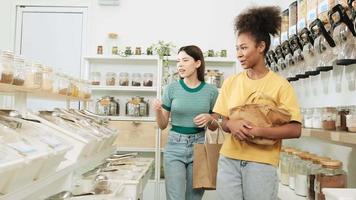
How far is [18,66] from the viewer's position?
5.76ft

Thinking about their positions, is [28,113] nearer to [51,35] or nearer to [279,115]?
[279,115]

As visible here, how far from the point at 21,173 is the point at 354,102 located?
1835 mm

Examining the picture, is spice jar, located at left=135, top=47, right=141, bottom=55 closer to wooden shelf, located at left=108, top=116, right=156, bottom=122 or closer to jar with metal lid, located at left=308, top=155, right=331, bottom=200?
wooden shelf, located at left=108, top=116, right=156, bottom=122

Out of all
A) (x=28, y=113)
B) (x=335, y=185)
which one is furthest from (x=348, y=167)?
(x=28, y=113)

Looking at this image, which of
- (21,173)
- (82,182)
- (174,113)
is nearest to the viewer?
(21,173)

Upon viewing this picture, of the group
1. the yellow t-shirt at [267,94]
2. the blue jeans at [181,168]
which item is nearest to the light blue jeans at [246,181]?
the yellow t-shirt at [267,94]

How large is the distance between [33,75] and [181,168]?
3.80ft

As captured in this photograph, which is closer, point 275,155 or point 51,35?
point 275,155

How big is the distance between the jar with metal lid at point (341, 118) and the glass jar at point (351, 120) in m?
0.05

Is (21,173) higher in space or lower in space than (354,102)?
lower

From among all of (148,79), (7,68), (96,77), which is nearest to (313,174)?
(7,68)

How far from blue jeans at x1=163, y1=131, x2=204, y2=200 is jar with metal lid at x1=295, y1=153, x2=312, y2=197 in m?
0.62

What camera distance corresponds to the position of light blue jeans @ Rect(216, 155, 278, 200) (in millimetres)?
1832

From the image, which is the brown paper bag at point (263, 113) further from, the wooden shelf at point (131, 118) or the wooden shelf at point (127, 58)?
the wooden shelf at point (127, 58)
